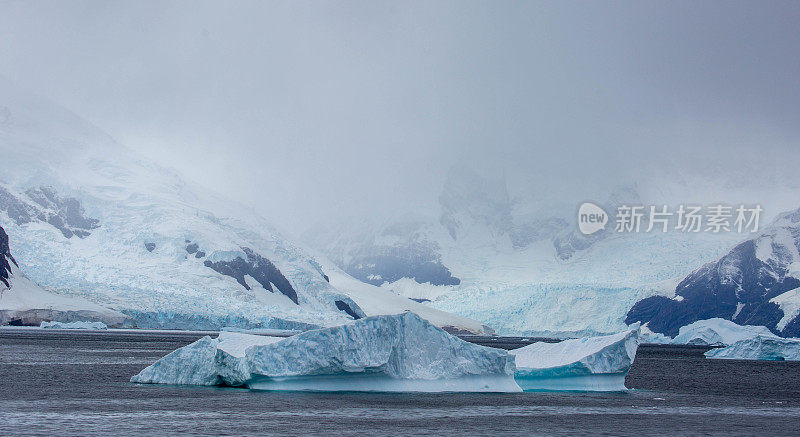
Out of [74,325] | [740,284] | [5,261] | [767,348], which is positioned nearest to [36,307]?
[74,325]

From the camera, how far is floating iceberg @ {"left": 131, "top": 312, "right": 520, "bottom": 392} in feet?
104

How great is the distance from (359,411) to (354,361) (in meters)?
4.45

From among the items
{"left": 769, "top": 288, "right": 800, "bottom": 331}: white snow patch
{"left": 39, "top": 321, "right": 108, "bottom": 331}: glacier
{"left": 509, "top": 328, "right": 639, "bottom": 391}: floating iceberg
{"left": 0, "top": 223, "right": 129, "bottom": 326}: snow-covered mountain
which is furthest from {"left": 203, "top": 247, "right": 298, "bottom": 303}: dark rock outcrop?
{"left": 509, "top": 328, "right": 639, "bottom": 391}: floating iceberg

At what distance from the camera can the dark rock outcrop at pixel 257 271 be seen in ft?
580

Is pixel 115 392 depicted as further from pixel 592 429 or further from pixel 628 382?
pixel 628 382

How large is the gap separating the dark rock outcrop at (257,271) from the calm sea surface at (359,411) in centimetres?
13640

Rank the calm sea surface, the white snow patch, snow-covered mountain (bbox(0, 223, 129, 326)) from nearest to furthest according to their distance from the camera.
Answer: the calm sea surface < snow-covered mountain (bbox(0, 223, 129, 326)) < the white snow patch

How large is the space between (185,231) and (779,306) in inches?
4414

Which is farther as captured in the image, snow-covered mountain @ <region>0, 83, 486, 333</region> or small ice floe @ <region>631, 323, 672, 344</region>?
small ice floe @ <region>631, 323, 672, 344</region>

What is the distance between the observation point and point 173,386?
35688mm

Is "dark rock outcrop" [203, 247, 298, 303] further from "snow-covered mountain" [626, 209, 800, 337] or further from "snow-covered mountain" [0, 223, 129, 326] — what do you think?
"snow-covered mountain" [626, 209, 800, 337]

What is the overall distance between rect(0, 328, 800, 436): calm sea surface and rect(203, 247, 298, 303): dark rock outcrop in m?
136

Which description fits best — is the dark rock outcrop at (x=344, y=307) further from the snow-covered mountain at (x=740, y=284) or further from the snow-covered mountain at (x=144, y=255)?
the snow-covered mountain at (x=740, y=284)

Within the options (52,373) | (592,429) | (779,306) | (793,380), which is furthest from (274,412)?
(779,306)
